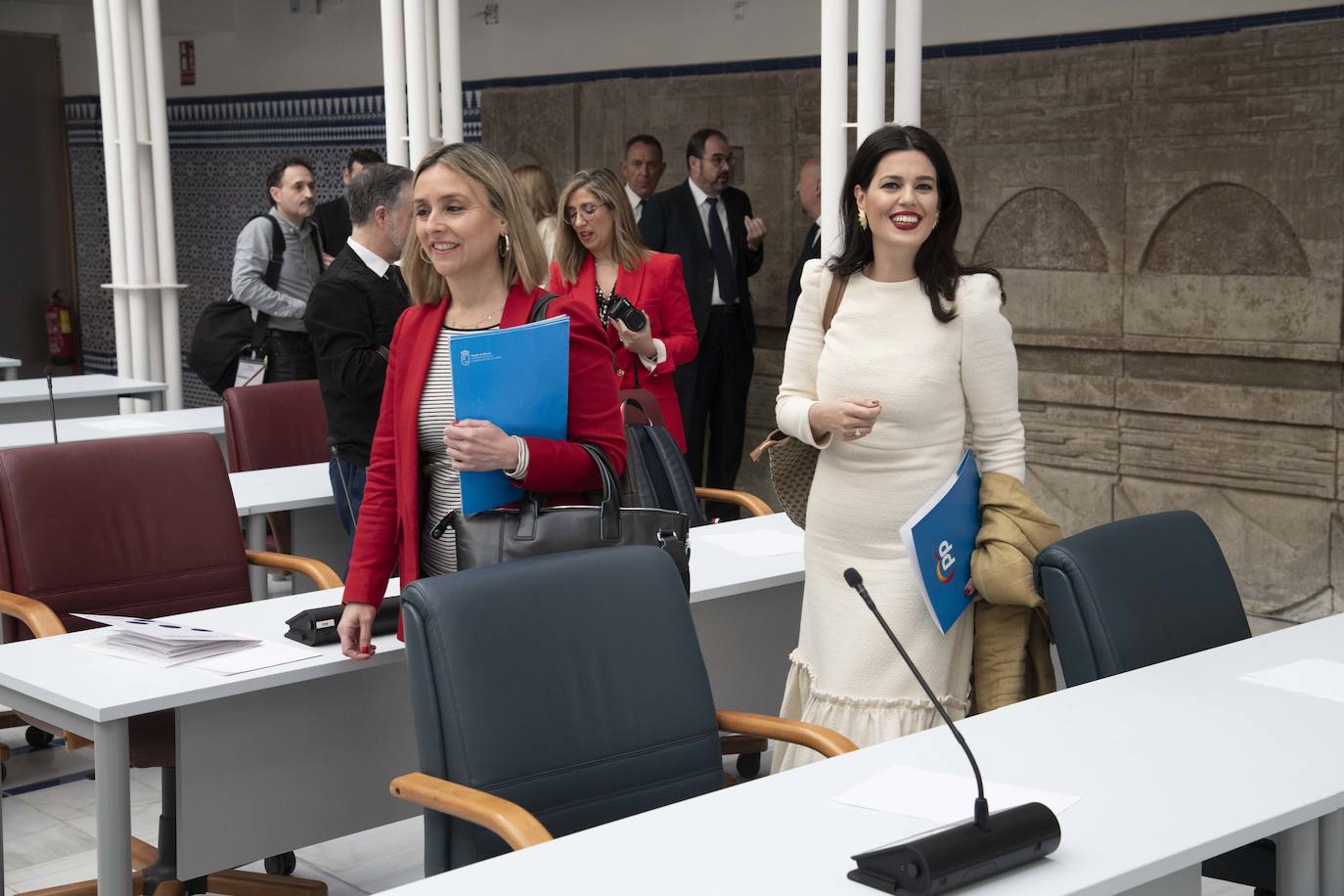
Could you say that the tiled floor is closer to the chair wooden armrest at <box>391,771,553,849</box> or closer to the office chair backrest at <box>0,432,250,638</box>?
the office chair backrest at <box>0,432,250,638</box>

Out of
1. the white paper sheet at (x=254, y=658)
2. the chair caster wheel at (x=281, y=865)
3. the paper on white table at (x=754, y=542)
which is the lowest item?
the chair caster wheel at (x=281, y=865)

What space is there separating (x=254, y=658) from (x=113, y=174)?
5.67 meters

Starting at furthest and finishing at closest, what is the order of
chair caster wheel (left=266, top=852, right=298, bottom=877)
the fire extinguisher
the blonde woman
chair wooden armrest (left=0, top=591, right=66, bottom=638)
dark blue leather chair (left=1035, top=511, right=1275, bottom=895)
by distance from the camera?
the fire extinguisher
the blonde woman
chair caster wheel (left=266, top=852, right=298, bottom=877)
chair wooden armrest (left=0, top=591, right=66, bottom=638)
dark blue leather chair (left=1035, top=511, right=1275, bottom=895)

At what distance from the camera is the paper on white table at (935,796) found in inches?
82.9

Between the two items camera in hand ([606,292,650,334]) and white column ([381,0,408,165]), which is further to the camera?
white column ([381,0,408,165])

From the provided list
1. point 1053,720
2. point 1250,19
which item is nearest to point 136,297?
point 1250,19

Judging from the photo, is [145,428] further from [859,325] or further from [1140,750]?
[1140,750]

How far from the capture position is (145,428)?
236 inches

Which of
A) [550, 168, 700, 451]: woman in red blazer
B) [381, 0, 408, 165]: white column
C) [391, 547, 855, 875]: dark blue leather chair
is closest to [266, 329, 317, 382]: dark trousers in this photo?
[381, 0, 408, 165]: white column

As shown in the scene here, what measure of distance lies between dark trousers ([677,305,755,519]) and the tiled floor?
339cm

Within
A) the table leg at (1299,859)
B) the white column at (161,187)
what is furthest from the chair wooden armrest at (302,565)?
the white column at (161,187)

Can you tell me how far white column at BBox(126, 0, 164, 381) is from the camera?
8008mm

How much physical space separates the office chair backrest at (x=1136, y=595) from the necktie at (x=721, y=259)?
4.46 m

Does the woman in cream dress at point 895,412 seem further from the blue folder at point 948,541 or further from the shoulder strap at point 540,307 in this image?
the shoulder strap at point 540,307
